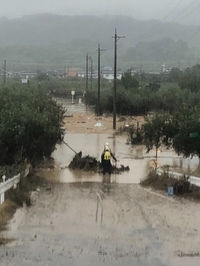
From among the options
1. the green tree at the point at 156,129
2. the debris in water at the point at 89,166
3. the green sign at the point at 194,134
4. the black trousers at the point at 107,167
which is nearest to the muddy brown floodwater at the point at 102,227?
the black trousers at the point at 107,167

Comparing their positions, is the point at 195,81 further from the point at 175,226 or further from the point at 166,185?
the point at 175,226

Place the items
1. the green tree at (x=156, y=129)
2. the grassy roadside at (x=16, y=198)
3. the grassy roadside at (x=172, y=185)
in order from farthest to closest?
the green tree at (x=156, y=129) → the grassy roadside at (x=172, y=185) → the grassy roadside at (x=16, y=198)

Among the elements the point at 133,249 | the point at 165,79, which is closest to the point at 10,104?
the point at 133,249

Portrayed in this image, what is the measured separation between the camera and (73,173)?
25.5 metres

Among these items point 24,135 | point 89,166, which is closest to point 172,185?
point 24,135

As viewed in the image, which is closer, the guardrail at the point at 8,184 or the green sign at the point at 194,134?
the guardrail at the point at 8,184

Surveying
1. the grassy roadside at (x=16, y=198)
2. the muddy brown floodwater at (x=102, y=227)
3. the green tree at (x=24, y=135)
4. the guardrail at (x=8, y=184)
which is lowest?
the muddy brown floodwater at (x=102, y=227)

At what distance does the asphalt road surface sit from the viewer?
11.5 m

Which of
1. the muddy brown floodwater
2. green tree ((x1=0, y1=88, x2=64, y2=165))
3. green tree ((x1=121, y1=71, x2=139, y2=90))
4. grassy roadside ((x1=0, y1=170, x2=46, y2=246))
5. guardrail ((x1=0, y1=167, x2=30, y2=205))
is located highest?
green tree ((x1=121, y1=71, x2=139, y2=90))

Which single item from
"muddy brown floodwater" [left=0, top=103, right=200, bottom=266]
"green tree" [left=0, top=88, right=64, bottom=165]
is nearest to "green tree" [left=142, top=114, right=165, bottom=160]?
"muddy brown floodwater" [left=0, top=103, right=200, bottom=266]

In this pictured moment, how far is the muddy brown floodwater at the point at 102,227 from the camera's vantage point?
454 inches

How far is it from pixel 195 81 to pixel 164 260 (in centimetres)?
7305

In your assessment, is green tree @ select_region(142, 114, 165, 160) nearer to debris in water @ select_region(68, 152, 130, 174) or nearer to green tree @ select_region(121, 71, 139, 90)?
debris in water @ select_region(68, 152, 130, 174)

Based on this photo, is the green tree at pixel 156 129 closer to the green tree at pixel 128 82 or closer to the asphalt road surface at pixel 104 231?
the asphalt road surface at pixel 104 231
